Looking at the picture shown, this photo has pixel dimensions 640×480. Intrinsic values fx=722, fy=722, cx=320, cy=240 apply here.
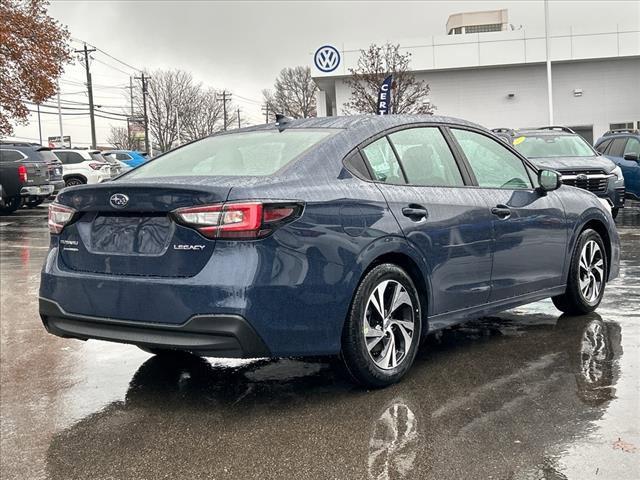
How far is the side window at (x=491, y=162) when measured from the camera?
16.6 feet

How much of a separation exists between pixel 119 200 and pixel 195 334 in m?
0.85

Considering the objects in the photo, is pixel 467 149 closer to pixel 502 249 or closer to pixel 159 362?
pixel 502 249

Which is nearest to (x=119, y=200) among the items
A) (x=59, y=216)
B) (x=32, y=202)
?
(x=59, y=216)

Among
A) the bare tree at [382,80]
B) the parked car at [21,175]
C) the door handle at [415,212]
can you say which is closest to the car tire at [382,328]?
the door handle at [415,212]

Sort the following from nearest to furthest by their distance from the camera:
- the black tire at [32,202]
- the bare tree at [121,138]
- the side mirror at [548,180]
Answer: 1. the side mirror at [548,180]
2. the black tire at [32,202]
3. the bare tree at [121,138]

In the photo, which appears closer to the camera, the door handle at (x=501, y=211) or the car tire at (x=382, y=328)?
the car tire at (x=382, y=328)

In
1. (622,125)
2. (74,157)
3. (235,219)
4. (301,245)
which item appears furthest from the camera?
(622,125)

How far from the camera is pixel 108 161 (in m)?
26.6

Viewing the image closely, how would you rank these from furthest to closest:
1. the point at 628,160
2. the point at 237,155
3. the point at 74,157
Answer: the point at 74,157
the point at 628,160
the point at 237,155

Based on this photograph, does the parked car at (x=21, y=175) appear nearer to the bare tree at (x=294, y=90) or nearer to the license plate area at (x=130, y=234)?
the license plate area at (x=130, y=234)

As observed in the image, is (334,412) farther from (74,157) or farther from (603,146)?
(74,157)

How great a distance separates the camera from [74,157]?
82.7 feet

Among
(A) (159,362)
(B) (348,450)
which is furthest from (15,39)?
(B) (348,450)

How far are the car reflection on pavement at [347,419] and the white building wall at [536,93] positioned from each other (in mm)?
35138
